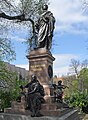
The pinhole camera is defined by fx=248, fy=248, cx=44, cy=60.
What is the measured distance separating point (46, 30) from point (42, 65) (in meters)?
1.90

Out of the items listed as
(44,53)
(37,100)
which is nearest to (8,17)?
(44,53)

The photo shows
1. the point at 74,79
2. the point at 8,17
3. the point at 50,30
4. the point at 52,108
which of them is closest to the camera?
the point at 52,108

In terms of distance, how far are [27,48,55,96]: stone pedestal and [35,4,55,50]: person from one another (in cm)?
50

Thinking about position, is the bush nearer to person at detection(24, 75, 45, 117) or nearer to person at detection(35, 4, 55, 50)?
person at detection(35, 4, 55, 50)

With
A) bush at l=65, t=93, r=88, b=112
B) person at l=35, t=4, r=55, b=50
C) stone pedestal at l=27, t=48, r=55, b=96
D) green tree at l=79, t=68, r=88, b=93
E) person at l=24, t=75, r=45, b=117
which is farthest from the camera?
green tree at l=79, t=68, r=88, b=93

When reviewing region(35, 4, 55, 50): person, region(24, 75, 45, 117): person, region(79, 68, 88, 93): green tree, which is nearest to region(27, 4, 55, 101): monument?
region(35, 4, 55, 50): person

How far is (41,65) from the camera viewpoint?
1175 centimetres

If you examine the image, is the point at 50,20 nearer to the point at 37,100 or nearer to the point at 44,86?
the point at 44,86

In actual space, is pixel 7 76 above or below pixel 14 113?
above

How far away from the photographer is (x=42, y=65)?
462 inches

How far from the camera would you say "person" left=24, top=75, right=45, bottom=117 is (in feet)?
32.5

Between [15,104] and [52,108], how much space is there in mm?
1765

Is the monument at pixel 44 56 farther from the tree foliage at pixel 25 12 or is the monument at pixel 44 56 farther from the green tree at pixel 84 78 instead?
the green tree at pixel 84 78

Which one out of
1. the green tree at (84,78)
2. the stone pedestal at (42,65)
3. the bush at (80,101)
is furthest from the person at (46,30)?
the green tree at (84,78)
